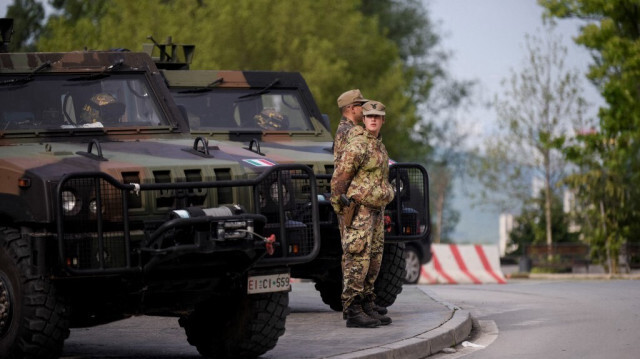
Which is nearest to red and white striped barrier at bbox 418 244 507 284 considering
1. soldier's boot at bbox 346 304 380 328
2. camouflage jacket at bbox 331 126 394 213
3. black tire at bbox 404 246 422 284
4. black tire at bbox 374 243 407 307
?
black tire at bbox 404 246 422 284

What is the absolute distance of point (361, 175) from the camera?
1168 centimetres

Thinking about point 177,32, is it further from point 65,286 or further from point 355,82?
point 65,286

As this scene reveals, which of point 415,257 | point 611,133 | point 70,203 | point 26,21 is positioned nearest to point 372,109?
point 70,203

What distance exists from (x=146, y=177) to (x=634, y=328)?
530 cm

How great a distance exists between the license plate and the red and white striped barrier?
1767 cm

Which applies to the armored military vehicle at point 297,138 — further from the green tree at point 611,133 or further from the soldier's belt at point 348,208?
the green tree at point 611,133

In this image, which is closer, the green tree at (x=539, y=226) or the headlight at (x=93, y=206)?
the headlight at (x=93, y=206)

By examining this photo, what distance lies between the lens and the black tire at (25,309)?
353 inches

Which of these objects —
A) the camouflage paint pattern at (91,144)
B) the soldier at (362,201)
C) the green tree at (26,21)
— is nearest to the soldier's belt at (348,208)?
the soldier at (362,201)

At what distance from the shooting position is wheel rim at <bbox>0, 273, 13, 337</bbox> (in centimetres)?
912

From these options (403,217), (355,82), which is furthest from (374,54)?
(403,217)

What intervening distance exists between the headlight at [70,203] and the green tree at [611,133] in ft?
72.1

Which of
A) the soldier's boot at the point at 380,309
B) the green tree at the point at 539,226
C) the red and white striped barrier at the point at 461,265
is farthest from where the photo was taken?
the green tree at the point at 539,226

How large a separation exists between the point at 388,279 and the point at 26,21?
39.5m
